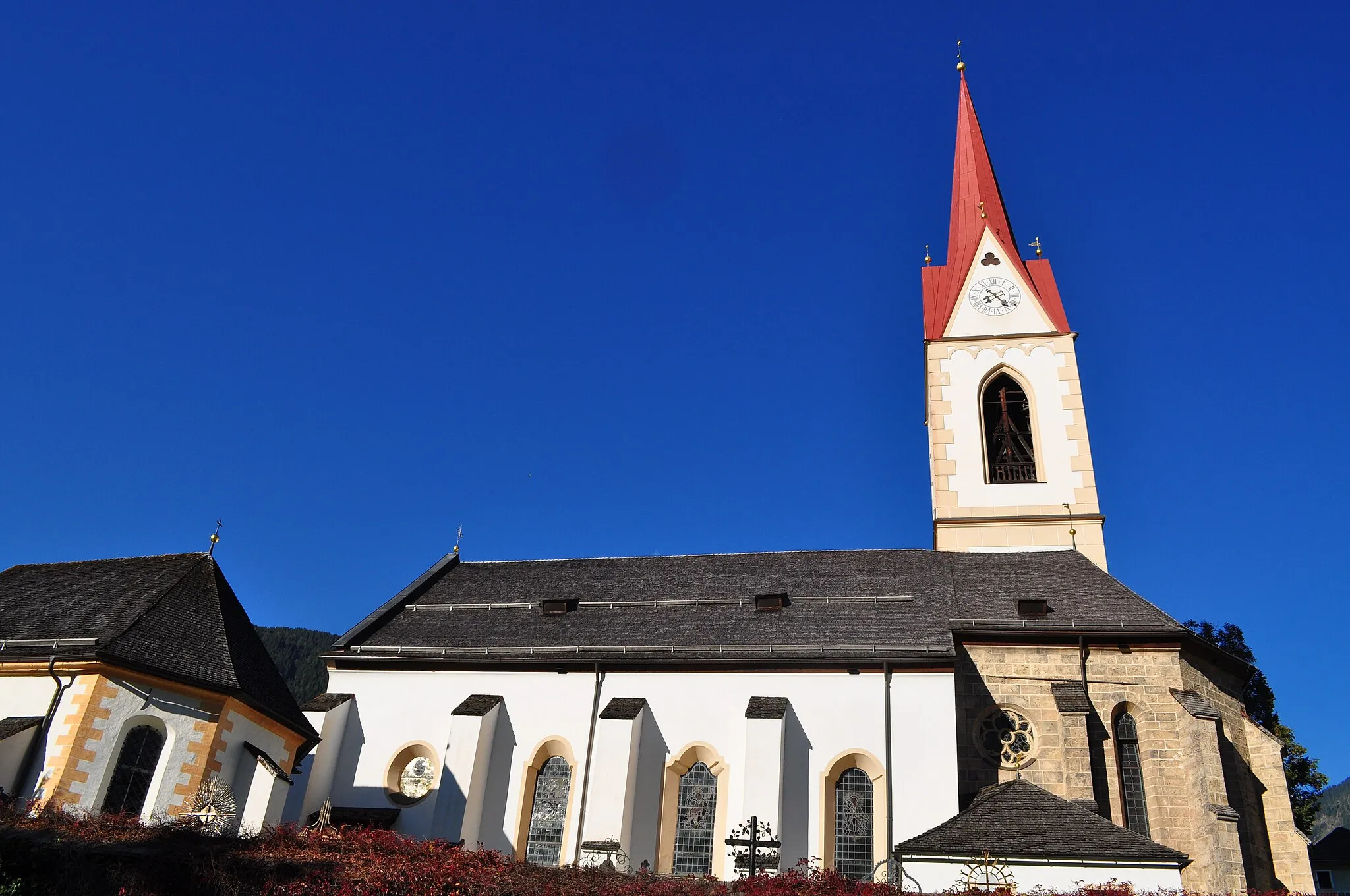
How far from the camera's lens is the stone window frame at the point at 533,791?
2134 cm

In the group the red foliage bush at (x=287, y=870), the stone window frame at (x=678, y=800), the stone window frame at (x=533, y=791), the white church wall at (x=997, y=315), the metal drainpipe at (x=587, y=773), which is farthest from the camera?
the white church wall at (x=997, y=315)

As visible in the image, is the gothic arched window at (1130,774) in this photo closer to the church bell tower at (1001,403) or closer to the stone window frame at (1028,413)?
the church bell tower at (1001,403)

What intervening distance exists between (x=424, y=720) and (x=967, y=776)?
12.1 m

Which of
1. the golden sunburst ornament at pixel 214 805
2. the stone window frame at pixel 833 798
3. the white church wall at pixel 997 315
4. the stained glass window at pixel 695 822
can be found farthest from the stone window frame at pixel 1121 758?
the golden sunburst ornament at pixel 214 805

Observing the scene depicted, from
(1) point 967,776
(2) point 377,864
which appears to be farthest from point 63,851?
(1) point 967,776

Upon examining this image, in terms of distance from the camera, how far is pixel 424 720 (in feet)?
76.6

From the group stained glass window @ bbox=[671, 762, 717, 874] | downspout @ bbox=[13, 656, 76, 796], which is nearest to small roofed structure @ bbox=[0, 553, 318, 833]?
downspout @ bbox=[13, 656, 76, 796]

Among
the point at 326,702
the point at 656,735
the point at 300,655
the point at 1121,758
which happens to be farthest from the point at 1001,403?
the point at 300,655

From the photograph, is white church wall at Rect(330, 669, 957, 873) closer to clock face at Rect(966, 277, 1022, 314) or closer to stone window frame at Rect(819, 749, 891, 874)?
stone window frame at Rect(819, 749, 891, 874)

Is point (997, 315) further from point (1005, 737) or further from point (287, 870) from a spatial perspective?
point (287, 870)

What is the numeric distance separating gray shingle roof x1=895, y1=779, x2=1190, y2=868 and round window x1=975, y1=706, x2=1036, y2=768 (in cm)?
147

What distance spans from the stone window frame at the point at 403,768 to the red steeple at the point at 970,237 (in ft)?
63.4

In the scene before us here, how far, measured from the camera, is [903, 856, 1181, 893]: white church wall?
16.0 meters

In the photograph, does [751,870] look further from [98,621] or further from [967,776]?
[98,621]
